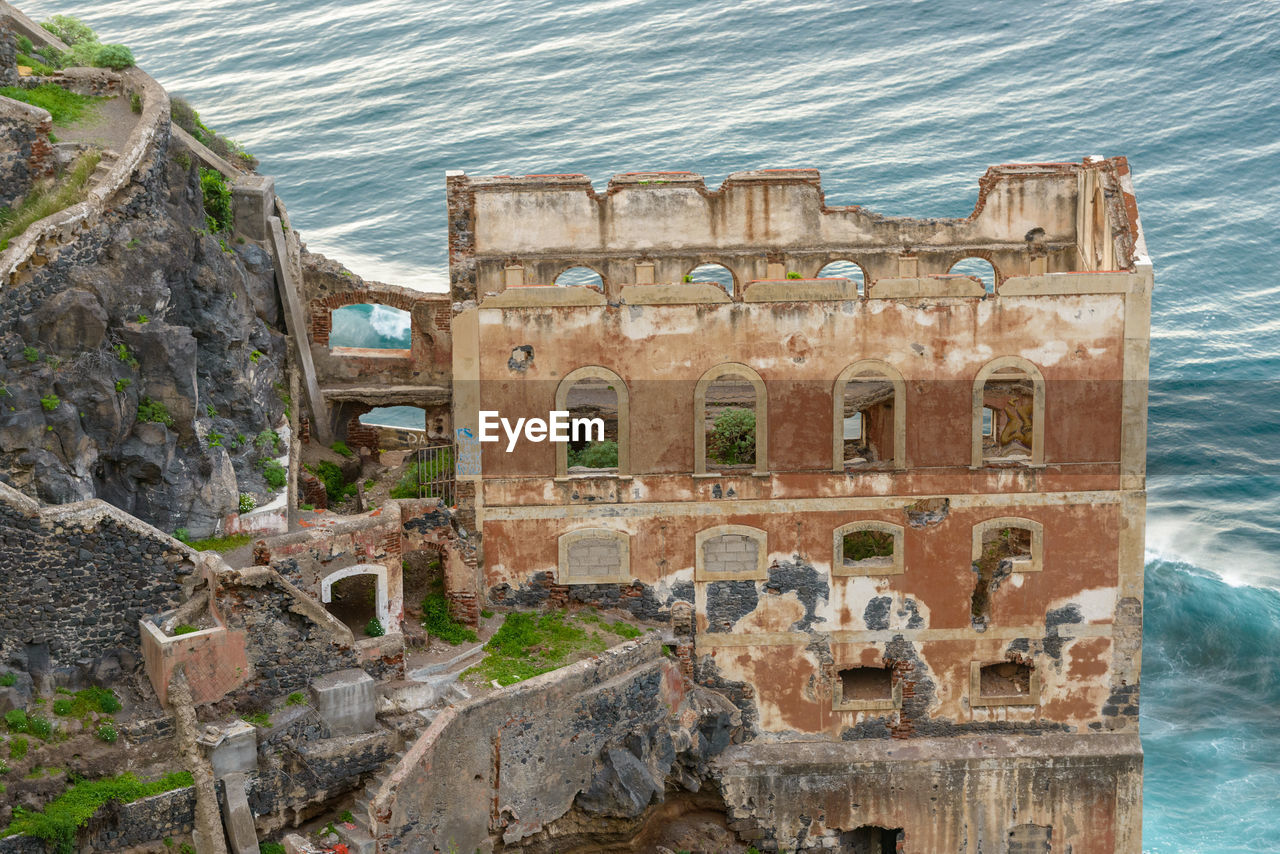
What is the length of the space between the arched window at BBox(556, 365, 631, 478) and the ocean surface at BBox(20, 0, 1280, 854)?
2193cm

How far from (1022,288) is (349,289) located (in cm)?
1765

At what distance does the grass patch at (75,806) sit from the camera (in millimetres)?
29094

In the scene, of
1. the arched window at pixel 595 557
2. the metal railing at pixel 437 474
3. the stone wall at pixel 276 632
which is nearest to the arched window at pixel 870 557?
the arched window at pixel 595 557

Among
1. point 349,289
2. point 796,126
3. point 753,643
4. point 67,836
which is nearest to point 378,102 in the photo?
point 796,126

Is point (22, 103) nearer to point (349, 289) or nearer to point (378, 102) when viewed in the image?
point (349, 289)

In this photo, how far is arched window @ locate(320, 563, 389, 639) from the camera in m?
35.4

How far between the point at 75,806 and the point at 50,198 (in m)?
11.9

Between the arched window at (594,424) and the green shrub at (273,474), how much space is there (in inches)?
228

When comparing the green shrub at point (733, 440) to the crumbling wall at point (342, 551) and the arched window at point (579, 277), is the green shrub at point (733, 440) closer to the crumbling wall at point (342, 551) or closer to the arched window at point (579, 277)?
the crumbling wall at point (342, 551)

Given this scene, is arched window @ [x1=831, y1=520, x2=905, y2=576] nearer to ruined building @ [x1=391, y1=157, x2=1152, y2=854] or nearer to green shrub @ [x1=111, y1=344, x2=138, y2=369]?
ruined building @ [x1=391, y1=157, x2=1152, y2=854]

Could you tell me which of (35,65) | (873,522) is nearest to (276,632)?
(873,522)

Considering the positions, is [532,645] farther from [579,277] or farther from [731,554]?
[579,277]

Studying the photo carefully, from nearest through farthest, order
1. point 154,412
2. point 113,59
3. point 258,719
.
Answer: point 258,719
point 154,412
point 113,59

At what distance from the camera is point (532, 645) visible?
3625cm
